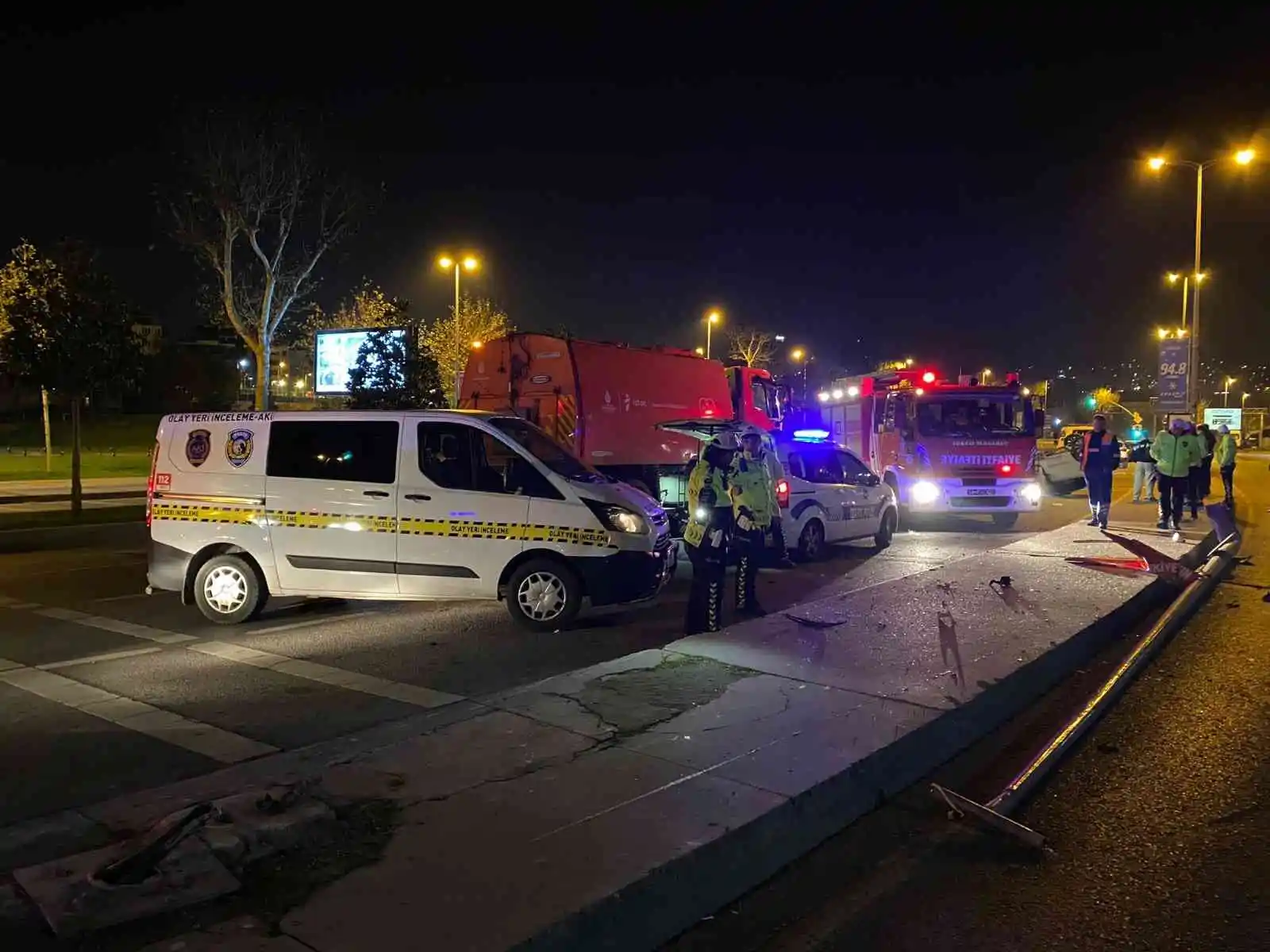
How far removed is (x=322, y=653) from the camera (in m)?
7.93

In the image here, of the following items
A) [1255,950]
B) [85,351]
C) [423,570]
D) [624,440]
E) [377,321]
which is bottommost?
[1255,950]

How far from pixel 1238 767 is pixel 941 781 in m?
1.70

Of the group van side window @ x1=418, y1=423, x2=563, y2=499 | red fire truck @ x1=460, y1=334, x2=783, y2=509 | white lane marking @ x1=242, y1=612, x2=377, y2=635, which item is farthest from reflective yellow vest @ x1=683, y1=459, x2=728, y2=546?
red fire truck @ x1=460, y1=334, x2=783, y2=509

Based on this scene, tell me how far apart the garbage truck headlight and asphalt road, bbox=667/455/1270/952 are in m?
11.5

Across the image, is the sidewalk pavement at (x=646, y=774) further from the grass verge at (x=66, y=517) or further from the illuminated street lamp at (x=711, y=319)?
the illuminated street lamp at (x=711, y=319)

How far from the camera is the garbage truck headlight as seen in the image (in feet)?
58.4

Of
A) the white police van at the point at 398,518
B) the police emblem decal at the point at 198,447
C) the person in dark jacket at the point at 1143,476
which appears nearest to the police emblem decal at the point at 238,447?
the white police van at the point at 398,518

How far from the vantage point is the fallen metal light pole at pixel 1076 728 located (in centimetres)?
454

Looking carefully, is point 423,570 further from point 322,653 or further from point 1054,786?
point 1054,786

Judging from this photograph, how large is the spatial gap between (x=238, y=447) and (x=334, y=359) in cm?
1829

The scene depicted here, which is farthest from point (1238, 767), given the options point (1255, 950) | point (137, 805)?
point (137, 805)

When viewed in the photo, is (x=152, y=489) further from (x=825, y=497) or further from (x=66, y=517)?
(x=66, y=517)

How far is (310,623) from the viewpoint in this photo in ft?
30.0

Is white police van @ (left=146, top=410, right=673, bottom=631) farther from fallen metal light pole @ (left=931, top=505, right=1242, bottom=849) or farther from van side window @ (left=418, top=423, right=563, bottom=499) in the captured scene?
fallen metal light pole @ (left=931, top=505, right=1242, bottom=849)
